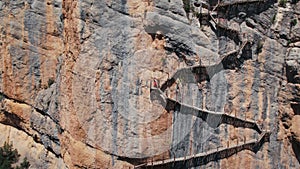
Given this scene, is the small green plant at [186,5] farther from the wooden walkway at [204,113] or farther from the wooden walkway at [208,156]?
the wooden walkway at [208,156]

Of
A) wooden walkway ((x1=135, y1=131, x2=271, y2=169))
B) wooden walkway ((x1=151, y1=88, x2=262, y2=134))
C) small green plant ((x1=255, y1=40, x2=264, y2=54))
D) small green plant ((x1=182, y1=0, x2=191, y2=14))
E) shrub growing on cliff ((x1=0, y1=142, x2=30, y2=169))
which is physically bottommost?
shrub growing on cliff ((x1=0, y1=142, x2=30, y2=169))

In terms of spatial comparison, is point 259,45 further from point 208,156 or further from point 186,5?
point 208,156

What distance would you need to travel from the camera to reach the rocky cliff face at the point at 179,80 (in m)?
14.1

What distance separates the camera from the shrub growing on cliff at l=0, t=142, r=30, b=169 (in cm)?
1912

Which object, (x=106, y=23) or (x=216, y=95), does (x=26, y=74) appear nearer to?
(x=106, y=23)

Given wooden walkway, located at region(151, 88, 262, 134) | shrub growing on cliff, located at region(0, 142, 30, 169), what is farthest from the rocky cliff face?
shrub growing on cliff, located at region(0, 142, 30, 169)

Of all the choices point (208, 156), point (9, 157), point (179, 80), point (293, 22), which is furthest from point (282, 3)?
point (9, 157)

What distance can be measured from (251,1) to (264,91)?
2.66 meters

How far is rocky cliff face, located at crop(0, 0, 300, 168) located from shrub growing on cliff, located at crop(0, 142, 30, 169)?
3.72 meters

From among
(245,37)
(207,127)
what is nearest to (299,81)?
(245,37)

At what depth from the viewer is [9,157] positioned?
64.0ft

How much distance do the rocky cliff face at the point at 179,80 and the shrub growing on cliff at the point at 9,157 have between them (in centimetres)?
372

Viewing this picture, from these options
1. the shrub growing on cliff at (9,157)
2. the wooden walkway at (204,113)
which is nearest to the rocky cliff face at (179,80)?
the wooden walkway at (204,113)

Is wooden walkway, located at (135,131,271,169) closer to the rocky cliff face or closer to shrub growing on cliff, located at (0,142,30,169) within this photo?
the rocky cliff face
